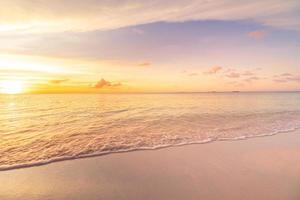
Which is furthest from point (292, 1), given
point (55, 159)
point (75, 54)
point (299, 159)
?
point (75, 54)

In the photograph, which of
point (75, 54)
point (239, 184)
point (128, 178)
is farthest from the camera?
point (75, 54)

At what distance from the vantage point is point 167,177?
5.50 meters

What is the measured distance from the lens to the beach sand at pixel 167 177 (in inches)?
182

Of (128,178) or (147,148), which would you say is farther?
(147,148)

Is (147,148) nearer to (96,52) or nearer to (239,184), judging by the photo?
(239,184)

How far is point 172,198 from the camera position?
448cm

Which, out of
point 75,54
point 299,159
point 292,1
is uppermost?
point 292,1

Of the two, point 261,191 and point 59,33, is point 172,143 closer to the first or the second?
point 261,191

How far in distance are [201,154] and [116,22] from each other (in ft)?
24.7

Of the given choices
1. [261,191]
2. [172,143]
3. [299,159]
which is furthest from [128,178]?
[299,159]

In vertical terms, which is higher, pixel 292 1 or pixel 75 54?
pixel 292 1

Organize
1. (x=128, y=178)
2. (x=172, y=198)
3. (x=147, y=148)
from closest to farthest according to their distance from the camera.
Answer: (x=172, y=198)
(x=128, y=178)
(x=147, y=148)

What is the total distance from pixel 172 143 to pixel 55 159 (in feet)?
14.4

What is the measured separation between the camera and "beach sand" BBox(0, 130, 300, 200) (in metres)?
4.63
